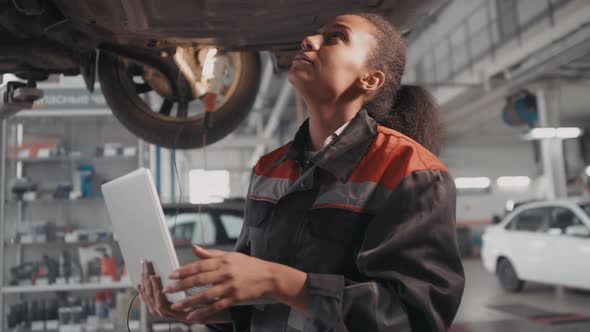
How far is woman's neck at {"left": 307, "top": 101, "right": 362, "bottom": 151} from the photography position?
1.06m

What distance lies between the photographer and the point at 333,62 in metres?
1.02

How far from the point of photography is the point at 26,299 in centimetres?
420

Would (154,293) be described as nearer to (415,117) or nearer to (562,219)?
(415,117)

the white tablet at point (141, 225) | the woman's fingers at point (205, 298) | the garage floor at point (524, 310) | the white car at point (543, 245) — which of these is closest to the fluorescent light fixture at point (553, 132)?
the white car at point (543, 245)

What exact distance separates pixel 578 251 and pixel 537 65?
11.3 feet

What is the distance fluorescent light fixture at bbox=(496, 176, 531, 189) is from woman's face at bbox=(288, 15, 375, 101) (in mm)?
16510

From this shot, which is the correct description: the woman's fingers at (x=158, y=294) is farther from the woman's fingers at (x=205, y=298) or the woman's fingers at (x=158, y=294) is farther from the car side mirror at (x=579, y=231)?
the car side mirror at (x=579, y=231)

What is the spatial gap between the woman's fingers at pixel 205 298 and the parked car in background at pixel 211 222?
3643 mm

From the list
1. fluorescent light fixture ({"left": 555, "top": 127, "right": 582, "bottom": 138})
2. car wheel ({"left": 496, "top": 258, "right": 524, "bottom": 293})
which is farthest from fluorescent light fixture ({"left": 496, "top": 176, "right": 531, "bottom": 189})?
car wheel ({"left": 496, "top": 258, "right": 524, "bottom": 293})

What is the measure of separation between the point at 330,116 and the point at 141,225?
435mm

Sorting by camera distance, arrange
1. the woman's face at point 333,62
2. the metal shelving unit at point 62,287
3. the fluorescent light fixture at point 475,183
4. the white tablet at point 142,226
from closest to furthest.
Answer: the white tablet at point 142,226 < the woman's face at point 333,62 < the metal shelving unit at point 62,287 < the fluorescent light fixture at point 475,183

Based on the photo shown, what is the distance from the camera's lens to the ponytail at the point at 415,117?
3.79 ft

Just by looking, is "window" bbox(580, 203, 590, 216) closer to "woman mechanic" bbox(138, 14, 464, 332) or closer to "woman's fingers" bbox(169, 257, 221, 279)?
"woman mechanic" bbox(138, 14, 464, 332)

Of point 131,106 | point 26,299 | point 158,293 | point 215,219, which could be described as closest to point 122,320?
point 26,299
